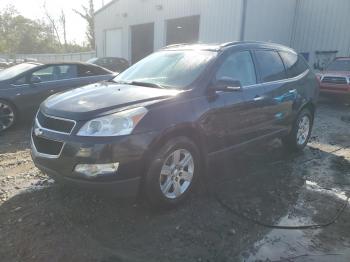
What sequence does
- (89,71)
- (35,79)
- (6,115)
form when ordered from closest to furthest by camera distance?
(6,115) < (35,79) < (89,71)

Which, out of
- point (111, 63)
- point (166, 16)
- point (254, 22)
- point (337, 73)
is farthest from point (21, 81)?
point (166, 16)

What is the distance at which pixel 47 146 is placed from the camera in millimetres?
3383

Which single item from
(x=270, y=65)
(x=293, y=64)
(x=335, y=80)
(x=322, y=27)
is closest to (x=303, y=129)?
(x=293, y=64)

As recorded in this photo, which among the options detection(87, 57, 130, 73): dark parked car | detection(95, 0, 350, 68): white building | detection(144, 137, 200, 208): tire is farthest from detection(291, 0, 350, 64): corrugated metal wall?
detection(144, 137, 200, 208): tire

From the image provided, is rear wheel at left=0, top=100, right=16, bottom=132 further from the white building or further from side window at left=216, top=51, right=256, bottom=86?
the white building

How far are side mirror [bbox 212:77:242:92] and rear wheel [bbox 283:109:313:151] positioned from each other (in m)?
2.32

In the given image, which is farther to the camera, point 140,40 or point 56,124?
point 140,40

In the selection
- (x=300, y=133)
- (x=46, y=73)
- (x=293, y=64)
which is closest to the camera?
(x=293, y=64)

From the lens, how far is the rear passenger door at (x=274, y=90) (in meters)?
4.78

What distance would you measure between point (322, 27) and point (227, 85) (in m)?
14.6

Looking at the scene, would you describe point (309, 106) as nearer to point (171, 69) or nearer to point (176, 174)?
point (171, 69)

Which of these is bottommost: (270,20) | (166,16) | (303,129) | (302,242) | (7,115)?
(302,242)

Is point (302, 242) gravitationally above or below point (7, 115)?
below

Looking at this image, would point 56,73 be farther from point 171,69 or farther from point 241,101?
point 241,101
